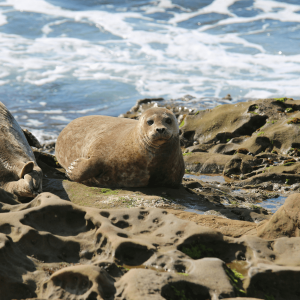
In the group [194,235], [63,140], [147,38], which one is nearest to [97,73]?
[147,38]

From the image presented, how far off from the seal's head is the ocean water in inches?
285

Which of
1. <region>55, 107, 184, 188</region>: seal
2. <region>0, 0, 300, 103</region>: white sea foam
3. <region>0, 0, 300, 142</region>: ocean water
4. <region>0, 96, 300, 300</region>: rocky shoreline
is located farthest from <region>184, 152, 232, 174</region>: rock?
<region>0, 0, 300, 103</region>: white sea foam

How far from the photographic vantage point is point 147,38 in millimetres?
29703

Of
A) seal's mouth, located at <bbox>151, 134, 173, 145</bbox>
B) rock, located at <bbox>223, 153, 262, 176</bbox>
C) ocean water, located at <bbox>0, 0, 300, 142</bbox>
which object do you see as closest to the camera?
seal's mouth, located at <bbox>151, 134, 173, 145</bbox>

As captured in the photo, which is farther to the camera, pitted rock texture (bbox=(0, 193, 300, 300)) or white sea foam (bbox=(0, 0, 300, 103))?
white sea foam (bbox=(0, 0, 300, 103))

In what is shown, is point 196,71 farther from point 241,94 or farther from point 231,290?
point 231,290

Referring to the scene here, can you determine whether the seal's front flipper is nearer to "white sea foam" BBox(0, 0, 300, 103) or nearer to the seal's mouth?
the seal's mouth

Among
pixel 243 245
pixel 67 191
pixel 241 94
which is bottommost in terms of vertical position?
pixel 241 94

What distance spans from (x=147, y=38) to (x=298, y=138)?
895 inches

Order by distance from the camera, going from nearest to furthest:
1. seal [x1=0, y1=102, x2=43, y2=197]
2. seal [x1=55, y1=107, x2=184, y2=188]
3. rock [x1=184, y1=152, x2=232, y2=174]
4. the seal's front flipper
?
seal [x1=0, y1=102, x2=43, y2=197]
seal [x1=55, y1=107, x2=184, y2=188]
the seal's front flipper
rock [x1=184, y1=152, x2=232, y2=174]

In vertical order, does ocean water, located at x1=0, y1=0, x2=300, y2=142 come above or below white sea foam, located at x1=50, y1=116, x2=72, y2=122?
above

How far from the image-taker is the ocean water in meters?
18.2

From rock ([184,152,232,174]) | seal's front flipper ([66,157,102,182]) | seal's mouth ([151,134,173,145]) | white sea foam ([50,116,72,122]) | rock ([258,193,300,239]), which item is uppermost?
seal's mouth ([151,134,173,145])

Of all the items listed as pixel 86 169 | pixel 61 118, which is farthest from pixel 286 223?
pixel 61 118
